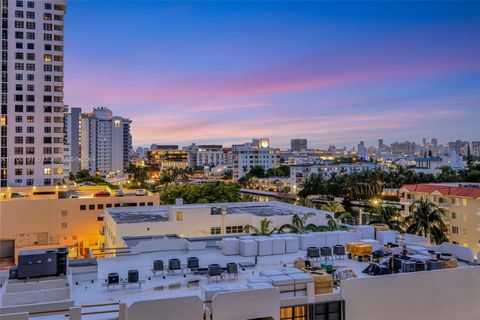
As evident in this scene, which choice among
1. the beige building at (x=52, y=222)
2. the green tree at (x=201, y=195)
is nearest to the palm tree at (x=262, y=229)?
the beige building at (x=52, y=222)

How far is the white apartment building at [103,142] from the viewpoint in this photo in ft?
484

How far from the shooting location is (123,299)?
1155cm

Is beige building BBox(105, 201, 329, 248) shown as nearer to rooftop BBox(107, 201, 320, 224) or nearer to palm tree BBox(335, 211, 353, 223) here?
rooftop BBox(107, 201, 320, 224)

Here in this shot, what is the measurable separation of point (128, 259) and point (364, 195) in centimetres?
6807

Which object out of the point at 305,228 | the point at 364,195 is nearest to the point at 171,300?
the point at 305,228

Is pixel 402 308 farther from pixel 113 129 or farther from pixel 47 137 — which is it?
pixel 113 129

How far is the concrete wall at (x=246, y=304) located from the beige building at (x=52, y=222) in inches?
1304

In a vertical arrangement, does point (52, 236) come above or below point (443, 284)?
below

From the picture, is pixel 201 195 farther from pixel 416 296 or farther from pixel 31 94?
pixel 416 296

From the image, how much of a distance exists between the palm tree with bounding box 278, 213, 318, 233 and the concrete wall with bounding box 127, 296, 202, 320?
18523 millimetres

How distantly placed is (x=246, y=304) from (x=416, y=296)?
5257 millimetres

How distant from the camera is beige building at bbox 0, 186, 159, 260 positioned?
4153cm

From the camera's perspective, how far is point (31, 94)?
58.4m

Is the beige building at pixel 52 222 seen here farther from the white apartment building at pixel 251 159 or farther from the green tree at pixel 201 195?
the white apartment building at pixel 251 159
